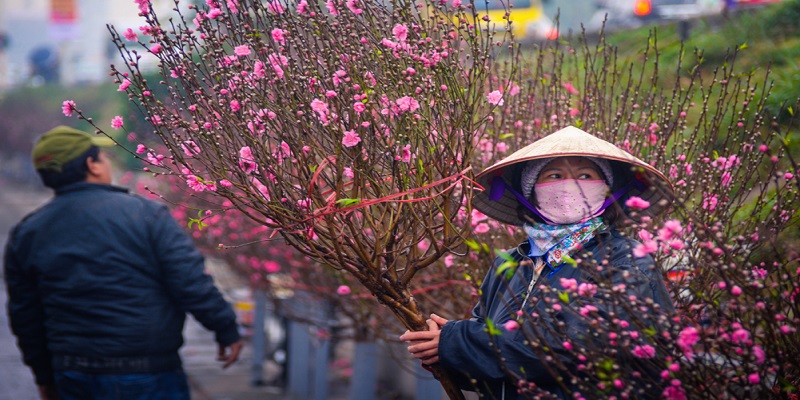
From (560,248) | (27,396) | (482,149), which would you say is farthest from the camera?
(27,396)

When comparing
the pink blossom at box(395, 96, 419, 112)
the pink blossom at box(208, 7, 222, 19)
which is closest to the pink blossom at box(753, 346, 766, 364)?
the pink blossom at box(395, 96, 419, 112)

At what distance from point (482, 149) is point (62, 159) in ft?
6.92

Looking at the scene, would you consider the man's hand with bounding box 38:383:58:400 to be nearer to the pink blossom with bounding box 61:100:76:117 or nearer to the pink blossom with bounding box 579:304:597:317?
the pink blossom with bounding box 61:100:76:117

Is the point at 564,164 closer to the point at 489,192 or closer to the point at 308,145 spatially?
the point at 489,192

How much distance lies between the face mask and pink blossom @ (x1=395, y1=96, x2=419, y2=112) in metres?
0.48

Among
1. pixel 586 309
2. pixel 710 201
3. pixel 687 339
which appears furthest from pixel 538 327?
pixel 710 201

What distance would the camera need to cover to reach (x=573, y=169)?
2.98m

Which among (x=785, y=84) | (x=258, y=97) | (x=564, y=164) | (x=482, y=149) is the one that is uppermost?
(x=258, y=97)

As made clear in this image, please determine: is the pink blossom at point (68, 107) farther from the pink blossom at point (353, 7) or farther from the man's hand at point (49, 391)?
the man's hand at point (49, 391)

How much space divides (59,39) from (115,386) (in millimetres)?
73159

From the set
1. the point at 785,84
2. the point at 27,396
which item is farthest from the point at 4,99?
the point at 785,84

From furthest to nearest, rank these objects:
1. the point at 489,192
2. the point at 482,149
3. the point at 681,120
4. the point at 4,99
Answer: the point at 4,99
the point at 482,149
the point at 681,120
the point at 489,192

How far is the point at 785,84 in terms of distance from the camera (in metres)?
7.14

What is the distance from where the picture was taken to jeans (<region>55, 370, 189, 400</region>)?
436cm
